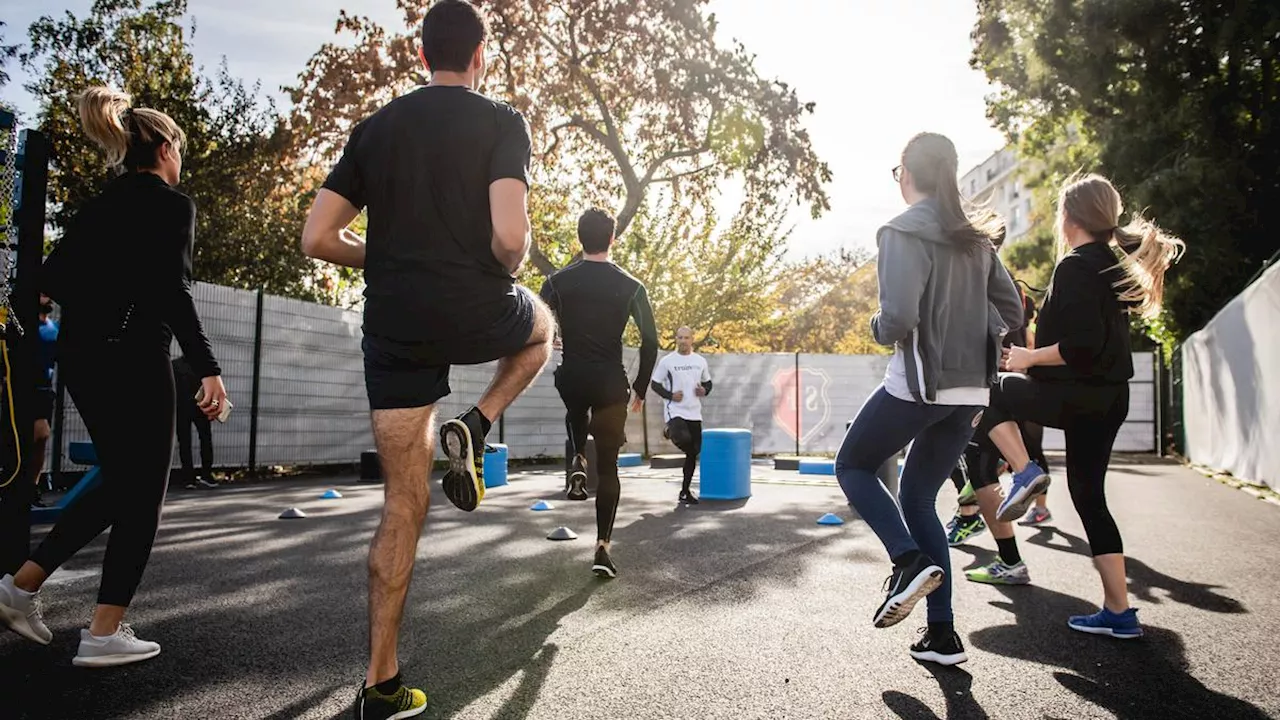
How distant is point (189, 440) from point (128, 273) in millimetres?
7518

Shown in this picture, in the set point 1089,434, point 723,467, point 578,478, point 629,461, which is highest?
point 1089,434

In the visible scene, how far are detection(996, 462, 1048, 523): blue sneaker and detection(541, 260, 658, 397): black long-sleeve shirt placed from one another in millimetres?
1931

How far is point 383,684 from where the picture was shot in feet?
7.60

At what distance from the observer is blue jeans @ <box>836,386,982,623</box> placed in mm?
3129

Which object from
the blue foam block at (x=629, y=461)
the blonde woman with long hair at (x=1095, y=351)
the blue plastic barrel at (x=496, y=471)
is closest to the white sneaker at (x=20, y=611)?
the blonde woman with long hair at (x=1095, y=351)

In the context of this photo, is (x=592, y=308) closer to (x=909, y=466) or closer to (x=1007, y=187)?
(x=909, y=466)

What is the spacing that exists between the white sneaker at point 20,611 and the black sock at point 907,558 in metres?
3.02

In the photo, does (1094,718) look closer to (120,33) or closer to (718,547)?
(718,547)

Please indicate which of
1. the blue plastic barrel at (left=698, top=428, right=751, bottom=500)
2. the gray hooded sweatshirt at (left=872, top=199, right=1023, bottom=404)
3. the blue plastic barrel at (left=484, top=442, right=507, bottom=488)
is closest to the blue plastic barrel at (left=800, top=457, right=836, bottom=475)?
the blue plastic barrel at (left=698, top=428, right=751, bottom=500)

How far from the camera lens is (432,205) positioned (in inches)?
95.1

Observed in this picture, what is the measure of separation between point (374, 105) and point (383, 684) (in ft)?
50.9

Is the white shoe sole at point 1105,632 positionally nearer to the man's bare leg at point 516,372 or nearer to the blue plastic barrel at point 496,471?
the man's bare leg at point 516,372

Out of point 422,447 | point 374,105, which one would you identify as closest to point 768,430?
point 374,105

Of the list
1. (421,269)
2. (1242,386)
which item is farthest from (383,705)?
(1242,386)
